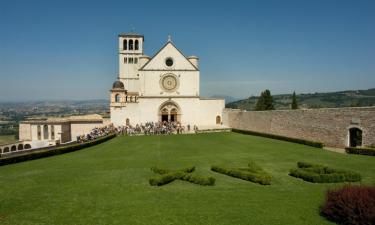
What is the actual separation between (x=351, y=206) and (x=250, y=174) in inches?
214

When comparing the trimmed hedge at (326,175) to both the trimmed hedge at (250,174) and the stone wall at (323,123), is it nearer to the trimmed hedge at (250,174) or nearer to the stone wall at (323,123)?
the trimmed hedge at (250,174)

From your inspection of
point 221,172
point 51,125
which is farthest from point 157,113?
point 221,172

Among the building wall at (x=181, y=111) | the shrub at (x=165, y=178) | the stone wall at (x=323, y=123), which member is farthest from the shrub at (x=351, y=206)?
the building wall at (x=181, y=111)

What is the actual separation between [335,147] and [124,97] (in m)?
29.7

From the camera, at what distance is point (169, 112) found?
46.8m

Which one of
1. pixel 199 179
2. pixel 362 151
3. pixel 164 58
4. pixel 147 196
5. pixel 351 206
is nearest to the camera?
pixel 351 206

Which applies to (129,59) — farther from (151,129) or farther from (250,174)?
(250,174)

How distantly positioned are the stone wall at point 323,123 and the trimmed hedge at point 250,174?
10.6m

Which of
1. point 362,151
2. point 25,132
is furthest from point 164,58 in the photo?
point 362,151

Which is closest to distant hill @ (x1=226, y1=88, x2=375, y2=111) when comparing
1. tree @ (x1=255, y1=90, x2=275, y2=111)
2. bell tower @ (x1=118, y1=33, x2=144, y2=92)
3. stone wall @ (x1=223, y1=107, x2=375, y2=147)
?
tree @ (x1=255, y1=90, x2=275, y2=111)

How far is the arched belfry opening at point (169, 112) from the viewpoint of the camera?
46438 millimetres

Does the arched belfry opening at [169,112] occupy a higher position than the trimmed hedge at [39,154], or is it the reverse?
the arched belfry opening at [169,112]

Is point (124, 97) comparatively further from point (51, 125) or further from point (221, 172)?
point (221, 172)

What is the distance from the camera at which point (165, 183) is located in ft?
42.2
